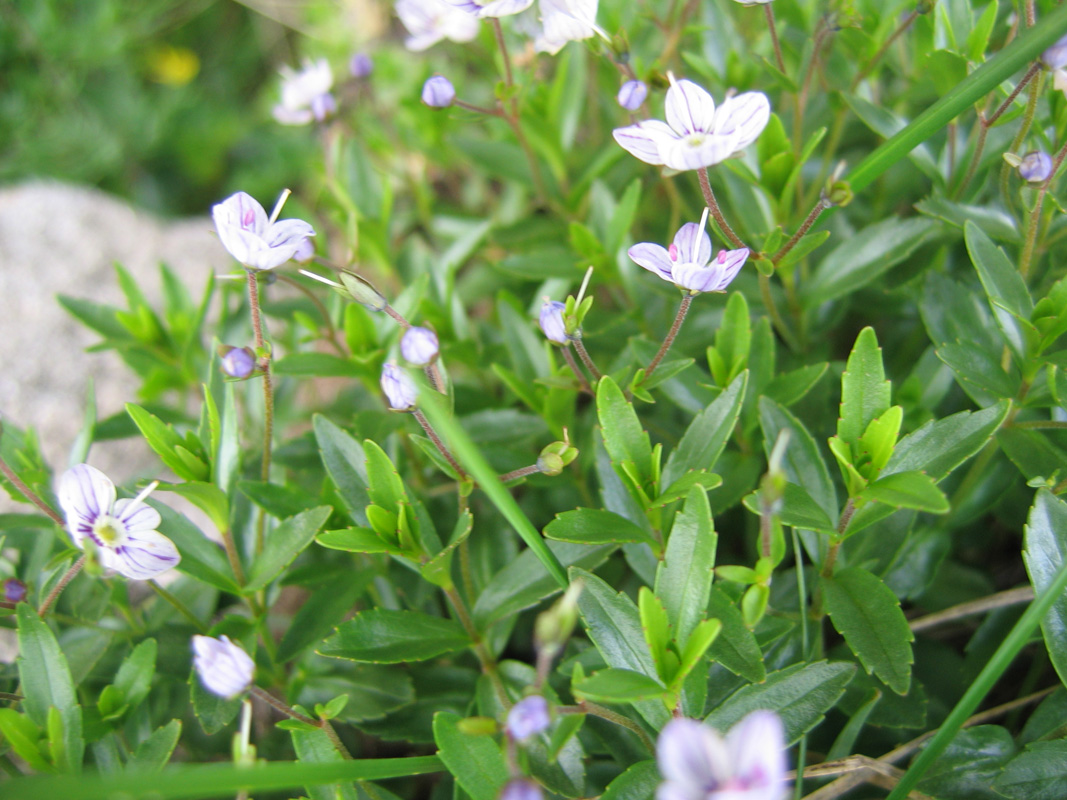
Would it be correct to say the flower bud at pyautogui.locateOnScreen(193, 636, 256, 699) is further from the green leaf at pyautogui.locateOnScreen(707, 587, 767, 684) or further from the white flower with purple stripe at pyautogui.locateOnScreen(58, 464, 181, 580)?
the green leaf at pyautogui.locateOnScreen(707, 587, 767, 684)

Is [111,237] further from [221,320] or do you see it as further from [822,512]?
[822,512]

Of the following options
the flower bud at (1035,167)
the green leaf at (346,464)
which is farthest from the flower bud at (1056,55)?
the green leaf at (346,464)

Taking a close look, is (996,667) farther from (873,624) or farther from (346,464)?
(346,464)

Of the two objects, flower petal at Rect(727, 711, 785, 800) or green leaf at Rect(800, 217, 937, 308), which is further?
green leaf at Rect(800, 217, 937, 308)

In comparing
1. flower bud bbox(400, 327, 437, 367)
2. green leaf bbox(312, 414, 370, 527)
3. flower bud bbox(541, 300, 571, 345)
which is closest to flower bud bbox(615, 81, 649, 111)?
flower bud bbox(541, 300, 571, 345)

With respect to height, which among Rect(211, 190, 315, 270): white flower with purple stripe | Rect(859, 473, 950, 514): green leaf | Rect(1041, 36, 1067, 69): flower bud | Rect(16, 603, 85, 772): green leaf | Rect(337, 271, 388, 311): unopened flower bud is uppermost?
Rect(1041, 36, 1067, 69): flower bud

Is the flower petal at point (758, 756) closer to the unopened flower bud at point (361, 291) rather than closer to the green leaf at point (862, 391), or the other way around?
the green leaf at point (862, 391)

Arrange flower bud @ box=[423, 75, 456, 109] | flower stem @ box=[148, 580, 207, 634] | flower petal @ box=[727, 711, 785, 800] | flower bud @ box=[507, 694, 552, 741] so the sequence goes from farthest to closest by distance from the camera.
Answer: flower bud @ box=[423, 75, 456, 109], flower stem @ box=[148, 580, 207, 634], flower bud @ box=[507, 694, 552, 741], flower petal @ box=[727, 711, 785, 800]
